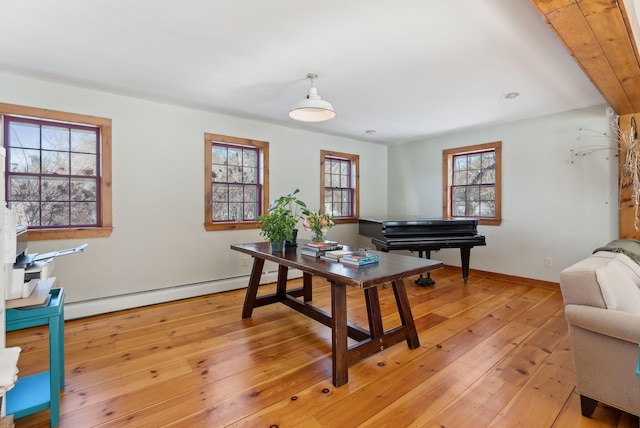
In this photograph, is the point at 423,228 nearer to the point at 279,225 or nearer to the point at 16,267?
the point at 279,225

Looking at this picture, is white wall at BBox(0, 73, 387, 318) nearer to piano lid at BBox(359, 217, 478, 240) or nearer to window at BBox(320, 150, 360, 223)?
window at BBox(320, 150, 360, 223)

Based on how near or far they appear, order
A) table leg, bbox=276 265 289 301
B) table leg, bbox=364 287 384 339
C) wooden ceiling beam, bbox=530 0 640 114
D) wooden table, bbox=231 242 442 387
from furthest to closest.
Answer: table leg, bbox=276 265 289 301, table leg, bbox=364 287 384 339, wooden table, bbox=231 242 442 387, wooden ceiling beam, bbox=530 0 640 114

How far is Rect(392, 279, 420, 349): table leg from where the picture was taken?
246 cm

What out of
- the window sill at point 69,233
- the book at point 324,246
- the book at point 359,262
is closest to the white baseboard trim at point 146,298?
the window sill at point 69,233

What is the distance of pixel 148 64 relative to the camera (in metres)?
2.72

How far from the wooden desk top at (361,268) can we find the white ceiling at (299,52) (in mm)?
1641

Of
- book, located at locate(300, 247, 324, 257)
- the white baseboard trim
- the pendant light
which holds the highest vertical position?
the pendant light

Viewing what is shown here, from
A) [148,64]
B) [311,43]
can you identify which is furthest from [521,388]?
[148,64]

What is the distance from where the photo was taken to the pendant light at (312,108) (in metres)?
2.60

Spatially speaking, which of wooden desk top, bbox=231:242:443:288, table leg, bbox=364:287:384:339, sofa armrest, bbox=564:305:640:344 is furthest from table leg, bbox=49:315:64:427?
sofa armrest, bbox=564:305:640:344

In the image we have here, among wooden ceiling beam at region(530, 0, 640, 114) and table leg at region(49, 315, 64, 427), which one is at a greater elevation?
wooden ceiling beam at region(530, 0, 640, 114)

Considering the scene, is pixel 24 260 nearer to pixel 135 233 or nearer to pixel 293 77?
pixel 135 233

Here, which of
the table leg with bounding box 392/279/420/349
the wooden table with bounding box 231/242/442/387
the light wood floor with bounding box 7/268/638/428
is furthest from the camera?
the table leg with bounding box 392/279/420/349

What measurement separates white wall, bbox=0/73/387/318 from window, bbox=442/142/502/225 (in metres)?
3.15
